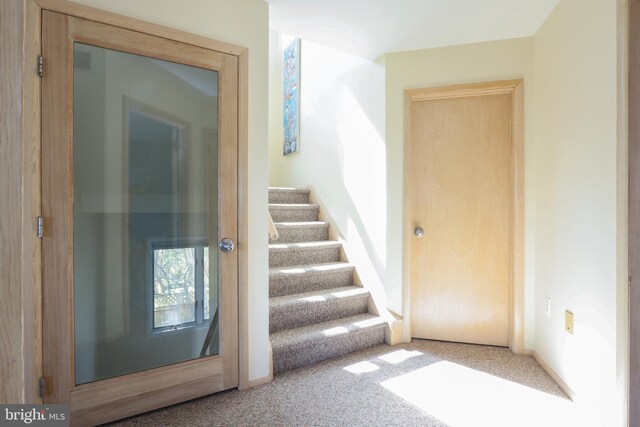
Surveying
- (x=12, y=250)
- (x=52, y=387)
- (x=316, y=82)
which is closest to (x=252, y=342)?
(x=52, y=387)

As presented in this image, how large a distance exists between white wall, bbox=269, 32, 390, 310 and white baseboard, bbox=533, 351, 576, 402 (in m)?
1.10

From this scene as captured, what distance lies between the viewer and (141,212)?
5.54 feet

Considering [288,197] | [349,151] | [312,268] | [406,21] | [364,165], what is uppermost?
[406,21]

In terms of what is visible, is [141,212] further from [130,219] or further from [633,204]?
[633,204]

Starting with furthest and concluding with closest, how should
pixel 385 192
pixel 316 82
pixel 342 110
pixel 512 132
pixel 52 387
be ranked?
pixel 316 82 → pixel 342 110 → pixel 385 192 → pixel 512 132 → pixel 52 387

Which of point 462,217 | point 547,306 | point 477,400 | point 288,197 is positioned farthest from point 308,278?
point 547,306

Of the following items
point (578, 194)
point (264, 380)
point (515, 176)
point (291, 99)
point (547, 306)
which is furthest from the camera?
point (291, 99)

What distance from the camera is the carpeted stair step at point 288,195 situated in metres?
3.61

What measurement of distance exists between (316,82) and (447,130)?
5.49 feet

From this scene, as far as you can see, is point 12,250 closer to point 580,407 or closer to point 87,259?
point 87,259

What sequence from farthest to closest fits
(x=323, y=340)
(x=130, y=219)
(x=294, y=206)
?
1. (x=294, y=206)
2. (x=323, y=340)
3. (x=130, y=219)

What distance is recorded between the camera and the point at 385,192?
2.64 metres

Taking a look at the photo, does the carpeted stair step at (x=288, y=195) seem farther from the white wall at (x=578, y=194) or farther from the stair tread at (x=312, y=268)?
the white wall at (x=578, y=194)

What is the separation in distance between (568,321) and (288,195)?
2.63 m
